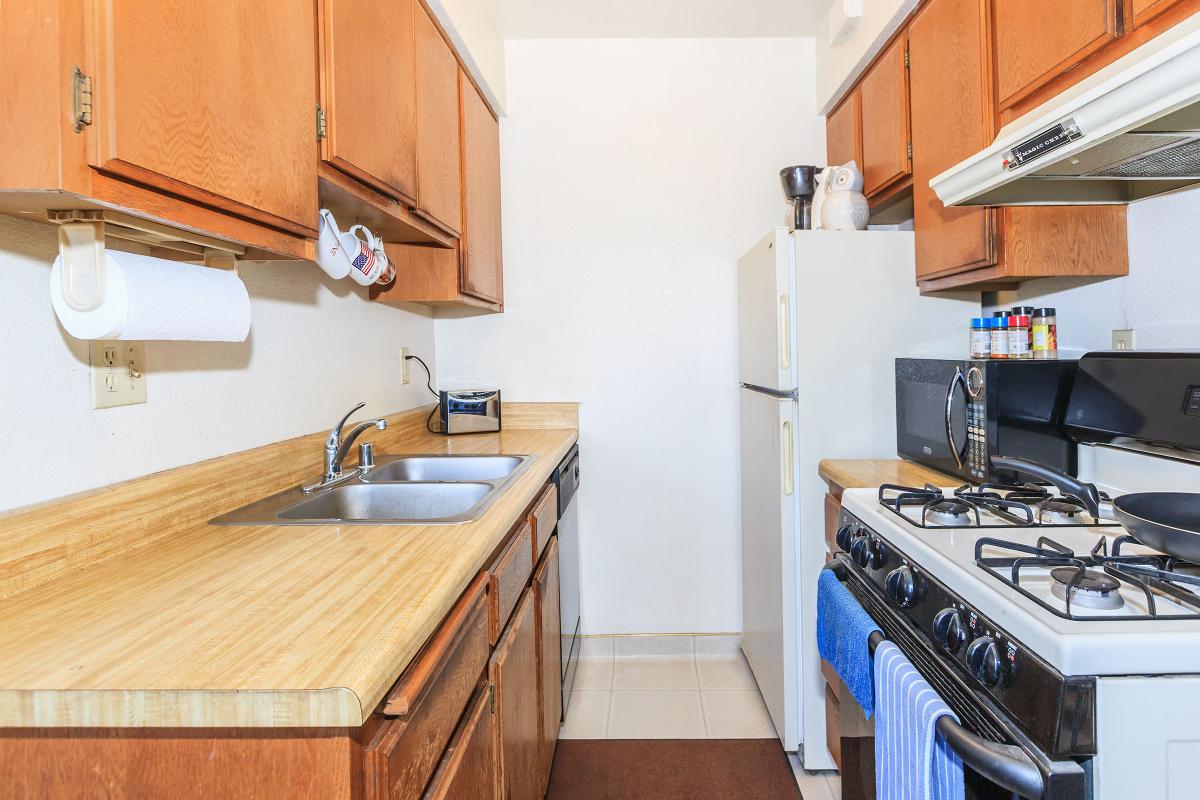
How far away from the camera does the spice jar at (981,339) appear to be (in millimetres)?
1699

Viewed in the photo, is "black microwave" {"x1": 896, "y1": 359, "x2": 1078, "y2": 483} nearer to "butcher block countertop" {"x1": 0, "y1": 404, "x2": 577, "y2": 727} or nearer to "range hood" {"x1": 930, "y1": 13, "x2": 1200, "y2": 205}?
"range hood" {"x1": 930, "y1": 13, "x2": 1200, "y2": 205}

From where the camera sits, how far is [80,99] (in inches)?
27.6

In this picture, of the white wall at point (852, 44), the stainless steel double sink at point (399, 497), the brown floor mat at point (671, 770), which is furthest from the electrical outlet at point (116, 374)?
the white wall at point (852, 44)

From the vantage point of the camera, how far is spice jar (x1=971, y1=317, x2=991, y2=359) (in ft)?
5.57

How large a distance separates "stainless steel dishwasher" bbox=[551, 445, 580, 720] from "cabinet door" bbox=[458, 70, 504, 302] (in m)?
0.69

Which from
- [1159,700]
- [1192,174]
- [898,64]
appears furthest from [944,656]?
[898,64]

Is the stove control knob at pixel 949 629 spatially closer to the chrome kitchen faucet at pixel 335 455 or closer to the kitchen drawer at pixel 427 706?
the kitchen drawer at pixel 427 706

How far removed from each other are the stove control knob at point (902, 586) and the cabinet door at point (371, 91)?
126 centimetres

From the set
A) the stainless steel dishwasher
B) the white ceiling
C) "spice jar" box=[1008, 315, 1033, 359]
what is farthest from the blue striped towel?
the white ceiling

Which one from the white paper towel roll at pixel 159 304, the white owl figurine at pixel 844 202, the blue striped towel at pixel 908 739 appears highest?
the white owl figurine at pixel 844 202

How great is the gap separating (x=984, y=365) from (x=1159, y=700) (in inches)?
37.0

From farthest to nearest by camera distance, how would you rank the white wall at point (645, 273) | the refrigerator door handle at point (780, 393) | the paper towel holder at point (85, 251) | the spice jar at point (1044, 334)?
1. the white wall at point (645, 273)
2. the refrigerator door handle at point (780, 393)
3. the spice jar at point (1044, 334)
4. the paper towel holder at point (85, 251)

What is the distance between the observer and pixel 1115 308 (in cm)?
153

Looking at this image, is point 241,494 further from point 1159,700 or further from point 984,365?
point 984,365
